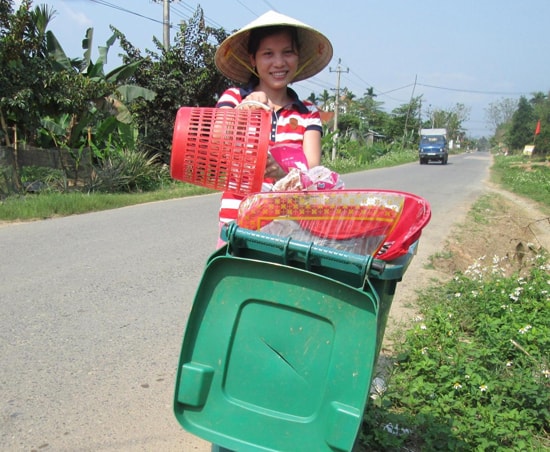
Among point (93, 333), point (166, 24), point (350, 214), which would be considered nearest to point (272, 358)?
point (350, 214)

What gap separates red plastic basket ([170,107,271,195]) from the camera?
170 centimetres

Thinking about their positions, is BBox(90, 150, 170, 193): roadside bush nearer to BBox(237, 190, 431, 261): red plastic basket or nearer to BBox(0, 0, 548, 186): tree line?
BBox(0, 0, 548, 186): tree line

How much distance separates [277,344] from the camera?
1.39 m

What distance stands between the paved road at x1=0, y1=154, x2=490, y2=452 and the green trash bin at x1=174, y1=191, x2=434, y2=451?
1.03m

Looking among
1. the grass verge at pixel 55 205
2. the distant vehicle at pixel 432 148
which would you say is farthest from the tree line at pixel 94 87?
the distant vehicle at pixel 432 148

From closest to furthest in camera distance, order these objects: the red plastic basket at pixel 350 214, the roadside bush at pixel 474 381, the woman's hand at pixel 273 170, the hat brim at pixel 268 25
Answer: the red plastic basket at pixel 350 214
the woman's hand at pixel 273 170
the hat brim at pixel 268 25
the roadside bush at pixel 474 381

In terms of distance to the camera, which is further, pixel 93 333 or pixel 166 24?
pixel 166 24

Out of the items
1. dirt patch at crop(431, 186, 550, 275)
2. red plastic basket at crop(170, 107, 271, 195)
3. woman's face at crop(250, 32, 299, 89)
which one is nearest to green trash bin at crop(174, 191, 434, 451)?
red plastic basket at crop(170, 107, 271, 195)

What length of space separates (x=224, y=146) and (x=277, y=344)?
69 centimetres

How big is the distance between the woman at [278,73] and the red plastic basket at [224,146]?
0.70 ft

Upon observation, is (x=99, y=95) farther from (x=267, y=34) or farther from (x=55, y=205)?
(x=267, y=34)

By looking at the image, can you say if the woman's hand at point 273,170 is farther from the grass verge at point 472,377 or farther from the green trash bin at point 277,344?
the grass verge at point 472,377

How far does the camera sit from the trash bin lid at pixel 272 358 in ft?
4.29

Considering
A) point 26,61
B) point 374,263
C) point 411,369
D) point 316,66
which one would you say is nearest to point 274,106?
point 316,66
